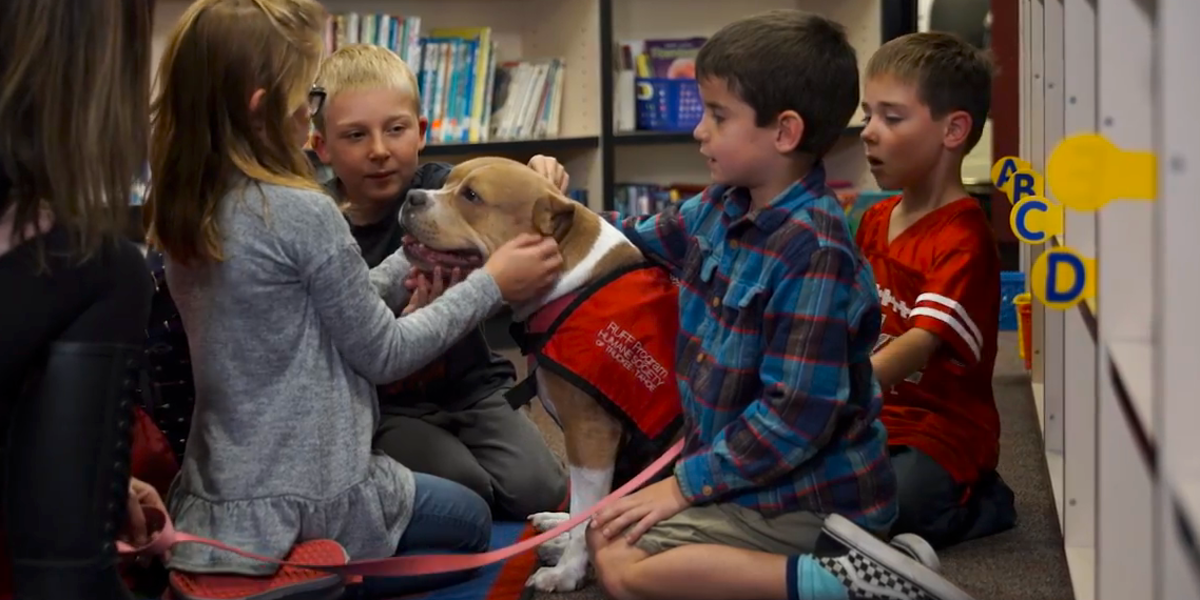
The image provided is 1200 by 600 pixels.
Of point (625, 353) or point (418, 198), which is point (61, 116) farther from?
point (625, 353)

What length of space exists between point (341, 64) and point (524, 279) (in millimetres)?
682

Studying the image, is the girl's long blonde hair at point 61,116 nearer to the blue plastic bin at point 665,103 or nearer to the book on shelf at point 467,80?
the book on shelf at point 467,80

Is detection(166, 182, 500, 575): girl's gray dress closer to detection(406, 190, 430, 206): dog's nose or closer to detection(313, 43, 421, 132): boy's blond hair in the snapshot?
detection(406, 190, 430, 206): dog's nose

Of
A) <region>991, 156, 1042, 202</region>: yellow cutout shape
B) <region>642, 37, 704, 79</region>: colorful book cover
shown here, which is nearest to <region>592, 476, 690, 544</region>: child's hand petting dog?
<region>991, 156, 1042, 202</region>: yellow cutout shape

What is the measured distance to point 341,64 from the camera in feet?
7.98

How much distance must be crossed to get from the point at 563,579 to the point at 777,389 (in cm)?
56

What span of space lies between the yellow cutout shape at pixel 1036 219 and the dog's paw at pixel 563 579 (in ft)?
2.72

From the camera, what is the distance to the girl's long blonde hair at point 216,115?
1.84 metres

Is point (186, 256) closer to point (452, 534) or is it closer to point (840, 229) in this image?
point (452, 534)

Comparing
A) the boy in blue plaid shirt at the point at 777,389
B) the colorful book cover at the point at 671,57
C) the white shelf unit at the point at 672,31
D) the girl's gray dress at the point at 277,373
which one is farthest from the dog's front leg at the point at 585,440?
the colorful book cover at the point at 671,57

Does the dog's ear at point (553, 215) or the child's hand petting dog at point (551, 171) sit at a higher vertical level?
the child's hand petting dog at point (551, 171)

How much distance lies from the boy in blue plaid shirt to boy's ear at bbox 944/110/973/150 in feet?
2.01

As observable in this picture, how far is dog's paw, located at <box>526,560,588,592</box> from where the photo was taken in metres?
2.06

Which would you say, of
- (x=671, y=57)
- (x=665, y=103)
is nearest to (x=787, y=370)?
(x=665, y=103)
